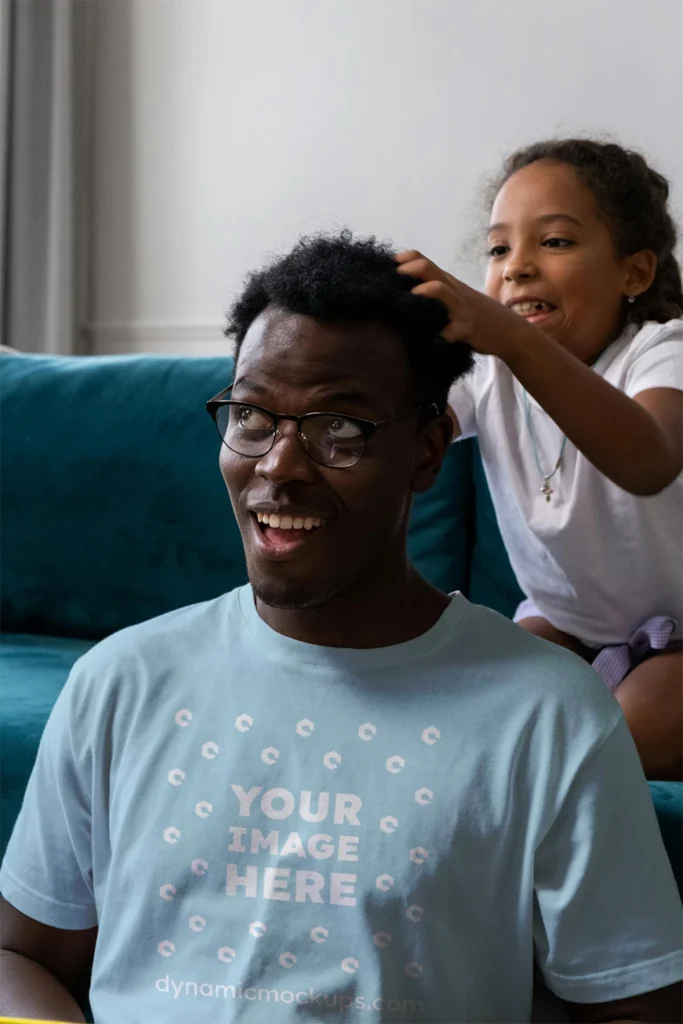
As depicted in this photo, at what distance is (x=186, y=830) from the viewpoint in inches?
34.2

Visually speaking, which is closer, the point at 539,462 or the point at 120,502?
the point at 539,462

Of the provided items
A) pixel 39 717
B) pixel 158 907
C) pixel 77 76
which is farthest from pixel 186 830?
pixel 77 76

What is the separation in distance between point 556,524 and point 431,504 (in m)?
0.41

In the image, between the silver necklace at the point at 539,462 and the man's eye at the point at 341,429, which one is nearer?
the man's eye at the point at 341,429

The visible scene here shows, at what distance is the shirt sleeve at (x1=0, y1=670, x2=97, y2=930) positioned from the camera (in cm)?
91

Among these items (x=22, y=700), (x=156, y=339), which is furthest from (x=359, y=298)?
(x=156, y=339)

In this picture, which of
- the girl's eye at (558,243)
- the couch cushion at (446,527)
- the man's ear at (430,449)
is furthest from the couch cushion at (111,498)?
the man's ear at (430,449)

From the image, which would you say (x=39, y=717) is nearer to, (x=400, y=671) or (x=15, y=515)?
(x=15, y=515)

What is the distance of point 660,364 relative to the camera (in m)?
1.39

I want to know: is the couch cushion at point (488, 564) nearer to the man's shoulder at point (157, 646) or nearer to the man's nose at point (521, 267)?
the man's nose at point (521, 267)

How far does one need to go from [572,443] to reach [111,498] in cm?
87

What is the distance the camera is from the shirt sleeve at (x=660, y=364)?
137 centimetres

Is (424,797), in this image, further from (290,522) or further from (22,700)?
(22,700)

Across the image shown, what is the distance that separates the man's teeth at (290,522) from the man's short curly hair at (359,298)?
5.5 inches
